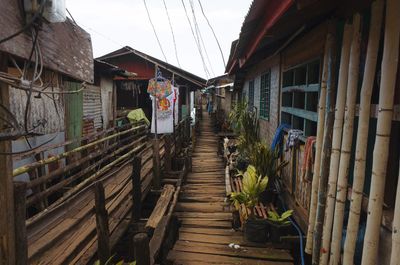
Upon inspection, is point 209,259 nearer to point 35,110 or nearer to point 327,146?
point 327,146

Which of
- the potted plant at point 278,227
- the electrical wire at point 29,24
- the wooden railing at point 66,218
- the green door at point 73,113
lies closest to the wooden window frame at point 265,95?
the potted plant at point 278,227

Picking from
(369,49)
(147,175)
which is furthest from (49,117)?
(369,49)

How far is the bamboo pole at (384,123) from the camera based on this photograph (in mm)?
2119

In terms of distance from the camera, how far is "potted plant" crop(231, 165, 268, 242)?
459cm

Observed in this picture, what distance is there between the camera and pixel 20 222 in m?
2.56

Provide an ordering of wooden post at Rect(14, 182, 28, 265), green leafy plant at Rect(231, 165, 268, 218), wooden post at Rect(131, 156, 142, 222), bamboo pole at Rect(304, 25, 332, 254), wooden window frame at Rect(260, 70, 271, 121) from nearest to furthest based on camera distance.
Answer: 1. wooden post at Rect(14, 182, 28, 265)
2. bamboo pole at Rect(304, 25, 332, 254)
3. green leafy plant at Rect(231, 165, 268, 218)
4. wooden post at Rect(131, 156, 142, 222)
5. wooden window frame at Rect(260, 70, 271, 121)

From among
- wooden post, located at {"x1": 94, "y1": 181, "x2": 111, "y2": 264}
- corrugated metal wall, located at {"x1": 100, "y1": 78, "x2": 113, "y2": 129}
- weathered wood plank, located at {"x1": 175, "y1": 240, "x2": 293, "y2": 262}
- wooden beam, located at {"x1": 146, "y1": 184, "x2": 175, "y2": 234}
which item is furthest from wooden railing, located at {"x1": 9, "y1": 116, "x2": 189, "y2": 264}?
corrugated metal wall, located at {"x1": 100, "y1": 78, "x2": 113, "y2": 129}

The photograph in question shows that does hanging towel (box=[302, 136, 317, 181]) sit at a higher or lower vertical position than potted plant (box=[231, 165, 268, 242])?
higher

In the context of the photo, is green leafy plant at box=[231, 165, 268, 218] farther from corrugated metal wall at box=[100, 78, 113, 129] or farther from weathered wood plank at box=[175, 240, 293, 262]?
corrugated metal wall at box=[100, 78, 113, 129]

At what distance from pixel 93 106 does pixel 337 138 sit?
26.7 feet

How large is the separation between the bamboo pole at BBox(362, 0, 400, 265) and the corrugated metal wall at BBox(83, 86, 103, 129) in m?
7.98

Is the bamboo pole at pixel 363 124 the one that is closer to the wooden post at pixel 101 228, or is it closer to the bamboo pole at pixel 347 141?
the bamboo pole at pixel 347 141

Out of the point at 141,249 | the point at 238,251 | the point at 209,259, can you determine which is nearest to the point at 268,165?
the point at 238,251

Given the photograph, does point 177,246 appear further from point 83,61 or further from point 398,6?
point 398,6
